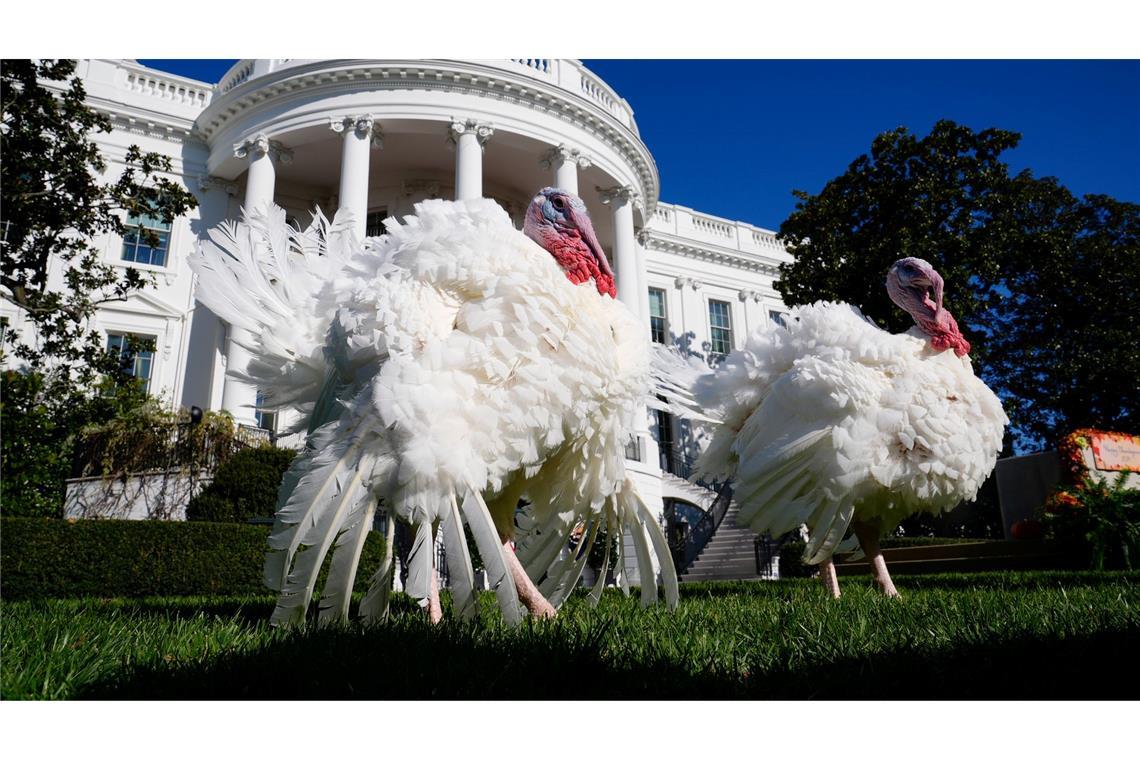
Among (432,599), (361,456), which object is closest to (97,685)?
(361,456)

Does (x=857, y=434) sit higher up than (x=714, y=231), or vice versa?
(x=714, y=231)

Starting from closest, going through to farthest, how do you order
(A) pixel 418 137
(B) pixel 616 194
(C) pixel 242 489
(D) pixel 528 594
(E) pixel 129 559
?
(D) pixel 528 594, (E) pixel 129 559, (C) pixel 242 489, (A) pixel 418 137, (B) pixel 616 194

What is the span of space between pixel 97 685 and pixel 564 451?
2114 millimetres

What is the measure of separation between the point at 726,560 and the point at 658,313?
40.1 feet

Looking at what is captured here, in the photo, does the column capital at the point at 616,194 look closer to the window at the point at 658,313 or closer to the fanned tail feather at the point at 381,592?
the window at the point at 658,313

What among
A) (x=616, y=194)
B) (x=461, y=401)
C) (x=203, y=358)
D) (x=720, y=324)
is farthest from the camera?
(x=720, y=324)

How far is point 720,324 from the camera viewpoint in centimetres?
2839

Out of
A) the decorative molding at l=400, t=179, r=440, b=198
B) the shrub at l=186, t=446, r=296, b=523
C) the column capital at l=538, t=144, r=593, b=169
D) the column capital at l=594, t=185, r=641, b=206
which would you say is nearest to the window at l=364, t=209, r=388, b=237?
the decorative molding at l=400, t=179, r=440, b=198

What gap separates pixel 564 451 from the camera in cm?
355

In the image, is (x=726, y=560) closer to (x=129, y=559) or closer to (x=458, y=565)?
(x=129, y=559)

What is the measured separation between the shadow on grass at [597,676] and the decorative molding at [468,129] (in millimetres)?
17976

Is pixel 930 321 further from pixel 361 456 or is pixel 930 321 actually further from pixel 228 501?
pixel 228 501

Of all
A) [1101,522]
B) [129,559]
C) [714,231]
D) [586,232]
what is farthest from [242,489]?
[714,231]

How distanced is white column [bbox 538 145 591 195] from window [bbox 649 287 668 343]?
7748mm
